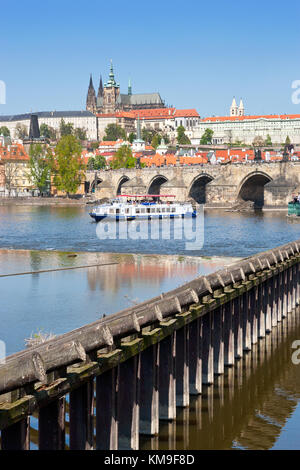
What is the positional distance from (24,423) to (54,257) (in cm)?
2579

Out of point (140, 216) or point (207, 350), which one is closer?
point (207, 350)

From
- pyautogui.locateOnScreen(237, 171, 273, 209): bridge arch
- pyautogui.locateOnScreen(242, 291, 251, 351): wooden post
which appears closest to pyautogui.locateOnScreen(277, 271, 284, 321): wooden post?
pyautogui.locateOnScreen(242, 291, 251, 351): wooden post

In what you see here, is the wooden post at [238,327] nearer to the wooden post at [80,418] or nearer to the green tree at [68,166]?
the wooden post at [80,418]

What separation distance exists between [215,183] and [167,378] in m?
90.8

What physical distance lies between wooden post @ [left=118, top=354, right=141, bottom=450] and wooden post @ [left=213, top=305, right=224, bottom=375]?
4421mm

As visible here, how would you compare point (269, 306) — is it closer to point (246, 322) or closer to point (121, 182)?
point (246, 322)

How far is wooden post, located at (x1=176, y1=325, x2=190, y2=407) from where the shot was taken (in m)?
13.4

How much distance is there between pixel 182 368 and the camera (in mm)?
13414

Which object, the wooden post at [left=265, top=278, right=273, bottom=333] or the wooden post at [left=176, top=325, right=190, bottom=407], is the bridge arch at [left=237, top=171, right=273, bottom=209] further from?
the wooden post at [left=176, top=325, right=190, bottom=407]

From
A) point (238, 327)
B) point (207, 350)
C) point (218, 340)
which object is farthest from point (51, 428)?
point (238, 327)

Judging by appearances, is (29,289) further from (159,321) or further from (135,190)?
(135,190)

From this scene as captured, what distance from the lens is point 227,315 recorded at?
1633 centimetres

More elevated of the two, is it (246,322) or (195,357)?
(195,357)
